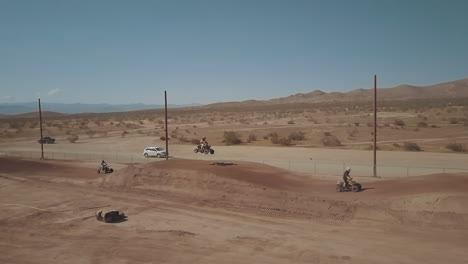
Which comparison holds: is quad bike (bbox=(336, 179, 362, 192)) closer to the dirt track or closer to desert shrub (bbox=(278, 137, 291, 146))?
the dirt track

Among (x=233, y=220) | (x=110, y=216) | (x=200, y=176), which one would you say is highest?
(x=200, y=176)

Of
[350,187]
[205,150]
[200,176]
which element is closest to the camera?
[350,187]

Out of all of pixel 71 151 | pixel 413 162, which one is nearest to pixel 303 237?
pixel 413 162

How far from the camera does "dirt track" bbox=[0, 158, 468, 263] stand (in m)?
16.1

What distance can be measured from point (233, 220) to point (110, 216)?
22.4ft

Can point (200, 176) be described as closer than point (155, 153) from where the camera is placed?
Yes

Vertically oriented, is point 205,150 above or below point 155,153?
above

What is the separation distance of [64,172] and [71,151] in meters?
22.8

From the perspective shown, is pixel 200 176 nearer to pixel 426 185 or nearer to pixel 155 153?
pixel 426 185

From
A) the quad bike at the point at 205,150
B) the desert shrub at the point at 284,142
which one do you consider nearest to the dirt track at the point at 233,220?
the quad bike at the point at 205,150

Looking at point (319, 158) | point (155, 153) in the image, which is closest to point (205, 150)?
point (155, 153)

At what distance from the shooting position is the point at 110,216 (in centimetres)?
2142

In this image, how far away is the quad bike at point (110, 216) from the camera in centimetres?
2139

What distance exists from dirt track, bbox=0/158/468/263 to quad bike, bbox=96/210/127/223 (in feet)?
1.67
